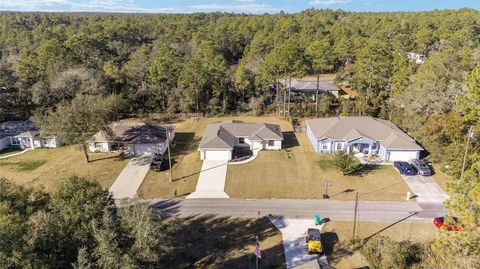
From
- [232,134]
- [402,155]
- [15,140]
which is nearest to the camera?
[402,155]

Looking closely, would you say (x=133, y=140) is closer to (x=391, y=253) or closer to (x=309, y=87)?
(x=391, y=253)

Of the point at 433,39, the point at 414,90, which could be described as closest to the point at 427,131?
the point at 414,90

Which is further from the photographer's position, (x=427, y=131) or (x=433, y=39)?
(x=433, y=39)

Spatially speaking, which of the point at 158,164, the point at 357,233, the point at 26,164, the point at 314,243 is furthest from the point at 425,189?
the point at 26,164

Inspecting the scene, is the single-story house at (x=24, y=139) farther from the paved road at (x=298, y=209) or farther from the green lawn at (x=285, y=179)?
the paved road at (x=298, y=209)

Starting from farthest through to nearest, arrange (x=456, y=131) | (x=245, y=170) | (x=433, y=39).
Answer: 1. (x=433, y=39)
2. (x=245, y=170)
3. (x=456, y=131)

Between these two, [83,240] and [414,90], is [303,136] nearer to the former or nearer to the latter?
[414,90]
